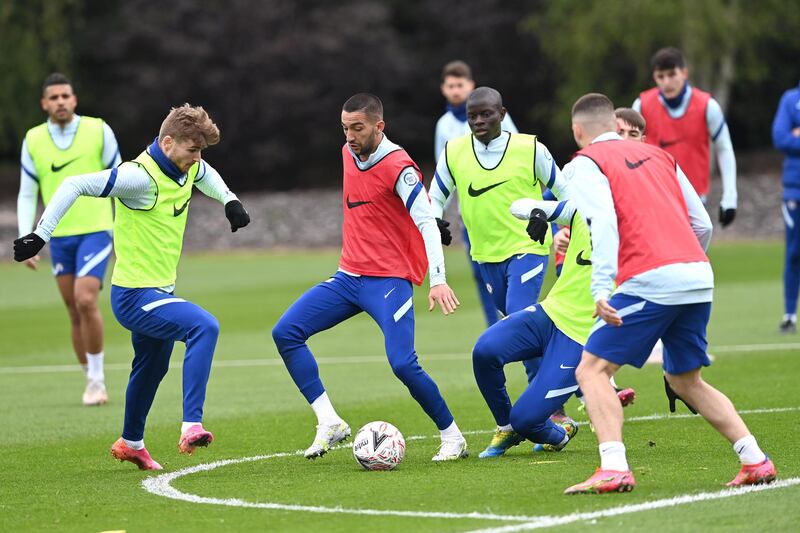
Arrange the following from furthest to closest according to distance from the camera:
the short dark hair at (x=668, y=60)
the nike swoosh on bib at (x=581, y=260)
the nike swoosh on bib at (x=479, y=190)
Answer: the short dark hair at (x=668, y=60), the nike swoosh on bib at (x=479, y=190), the nike swoosh on bib at (x=581, y=260)

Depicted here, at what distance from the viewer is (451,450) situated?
9211 mm

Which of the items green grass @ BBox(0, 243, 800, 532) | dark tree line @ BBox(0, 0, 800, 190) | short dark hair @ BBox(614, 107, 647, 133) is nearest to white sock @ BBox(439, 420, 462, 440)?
green grass @ BBox(0, 243, 800, 532)

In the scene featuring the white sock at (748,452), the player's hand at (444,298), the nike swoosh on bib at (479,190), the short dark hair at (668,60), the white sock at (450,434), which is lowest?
the white sock at (450,434)

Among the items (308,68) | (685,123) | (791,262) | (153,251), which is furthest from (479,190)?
(308,68)

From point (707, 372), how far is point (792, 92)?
4280 millimetres

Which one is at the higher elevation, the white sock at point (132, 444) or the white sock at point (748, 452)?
the white sock at point (748, 452)

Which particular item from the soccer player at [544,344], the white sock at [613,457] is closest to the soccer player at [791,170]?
the soccer player at [544,344]

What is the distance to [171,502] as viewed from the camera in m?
7.92

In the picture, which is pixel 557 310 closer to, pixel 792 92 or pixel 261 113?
pixel 792 92

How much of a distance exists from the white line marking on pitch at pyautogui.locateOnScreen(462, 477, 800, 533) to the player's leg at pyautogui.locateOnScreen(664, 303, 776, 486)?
102mm

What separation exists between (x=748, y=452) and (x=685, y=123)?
6860mm

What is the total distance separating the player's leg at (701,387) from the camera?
7660 millimetres

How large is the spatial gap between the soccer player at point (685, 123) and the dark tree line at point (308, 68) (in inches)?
1469

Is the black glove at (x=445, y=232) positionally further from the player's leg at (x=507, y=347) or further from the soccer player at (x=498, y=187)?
the player's leg at (x=507, y=347)
